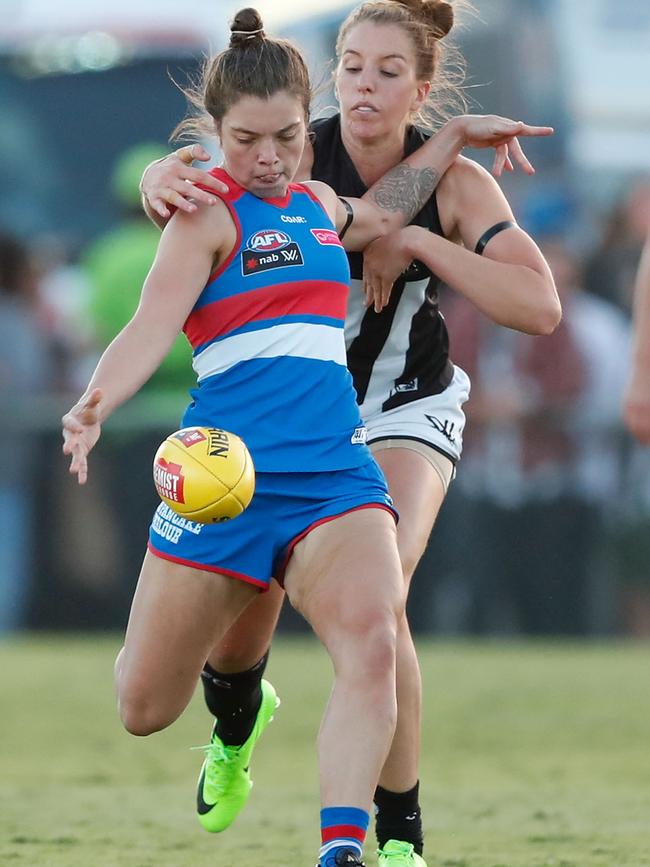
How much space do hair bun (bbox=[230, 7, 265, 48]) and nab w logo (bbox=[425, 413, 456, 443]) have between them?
4.45 ft

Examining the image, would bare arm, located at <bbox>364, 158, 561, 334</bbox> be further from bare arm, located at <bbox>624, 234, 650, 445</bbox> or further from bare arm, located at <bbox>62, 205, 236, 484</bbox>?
bare arm, located at <bbox>62, 205, 236, 484</bbox>

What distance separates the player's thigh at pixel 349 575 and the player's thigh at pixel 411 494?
44 cm

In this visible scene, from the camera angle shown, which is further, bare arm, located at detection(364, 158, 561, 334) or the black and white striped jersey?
the black and white striped jersey

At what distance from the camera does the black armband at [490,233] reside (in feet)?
18.9

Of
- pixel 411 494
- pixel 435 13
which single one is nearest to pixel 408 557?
pixel 411 494

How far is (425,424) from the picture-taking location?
5895 mm

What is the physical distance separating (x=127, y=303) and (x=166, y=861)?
6.62 meters

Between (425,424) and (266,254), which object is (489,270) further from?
(266,254)

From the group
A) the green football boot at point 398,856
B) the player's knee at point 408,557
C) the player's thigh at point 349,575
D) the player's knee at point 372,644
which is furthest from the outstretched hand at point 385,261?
the green football boot at point 398,856

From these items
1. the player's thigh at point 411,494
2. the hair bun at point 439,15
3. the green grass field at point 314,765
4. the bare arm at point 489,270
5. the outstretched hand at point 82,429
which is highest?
the hair bun at point 439,15

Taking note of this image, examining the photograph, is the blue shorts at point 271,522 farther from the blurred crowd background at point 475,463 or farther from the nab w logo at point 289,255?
the blurred crowd background at point 475,463

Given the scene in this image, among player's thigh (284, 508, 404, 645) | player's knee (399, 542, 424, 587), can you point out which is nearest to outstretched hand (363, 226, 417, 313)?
player's knee (399, 542, 424, 587)

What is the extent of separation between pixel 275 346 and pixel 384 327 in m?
0.89

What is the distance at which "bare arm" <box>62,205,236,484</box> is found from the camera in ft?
16.1
